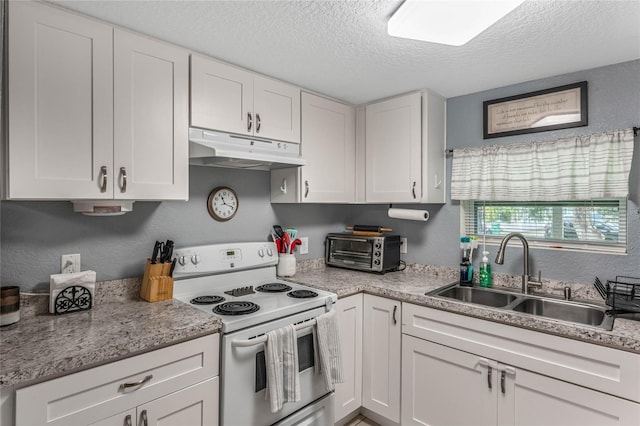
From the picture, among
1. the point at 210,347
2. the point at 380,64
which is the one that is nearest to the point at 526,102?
the point at 380,64

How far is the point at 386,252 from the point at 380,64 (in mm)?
1288

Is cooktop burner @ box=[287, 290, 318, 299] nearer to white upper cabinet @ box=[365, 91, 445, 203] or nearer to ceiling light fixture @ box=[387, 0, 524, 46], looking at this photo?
white upper cabinet @ box=[365, 91, 445, 203]

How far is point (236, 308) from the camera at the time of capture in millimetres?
1738

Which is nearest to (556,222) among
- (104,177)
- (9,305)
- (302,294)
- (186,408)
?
(302,294)

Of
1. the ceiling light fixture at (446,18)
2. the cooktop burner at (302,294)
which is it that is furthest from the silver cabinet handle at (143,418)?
the ceiling light fixture at (446,18)

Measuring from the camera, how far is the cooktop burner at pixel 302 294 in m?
2.00

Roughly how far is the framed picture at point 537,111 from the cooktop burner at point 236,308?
188cm

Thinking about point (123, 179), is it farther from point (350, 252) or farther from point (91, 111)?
point (350, 252)

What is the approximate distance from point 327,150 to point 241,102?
2.50ft

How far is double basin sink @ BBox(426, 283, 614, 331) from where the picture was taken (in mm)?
1841

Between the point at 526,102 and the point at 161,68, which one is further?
the point at 526,102

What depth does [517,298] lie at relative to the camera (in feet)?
6.81

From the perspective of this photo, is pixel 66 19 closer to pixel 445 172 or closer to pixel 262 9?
pixel 262 9

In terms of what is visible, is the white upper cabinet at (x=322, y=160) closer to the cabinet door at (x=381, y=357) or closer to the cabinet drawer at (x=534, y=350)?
the cabinet door at (x=381, y=357)
